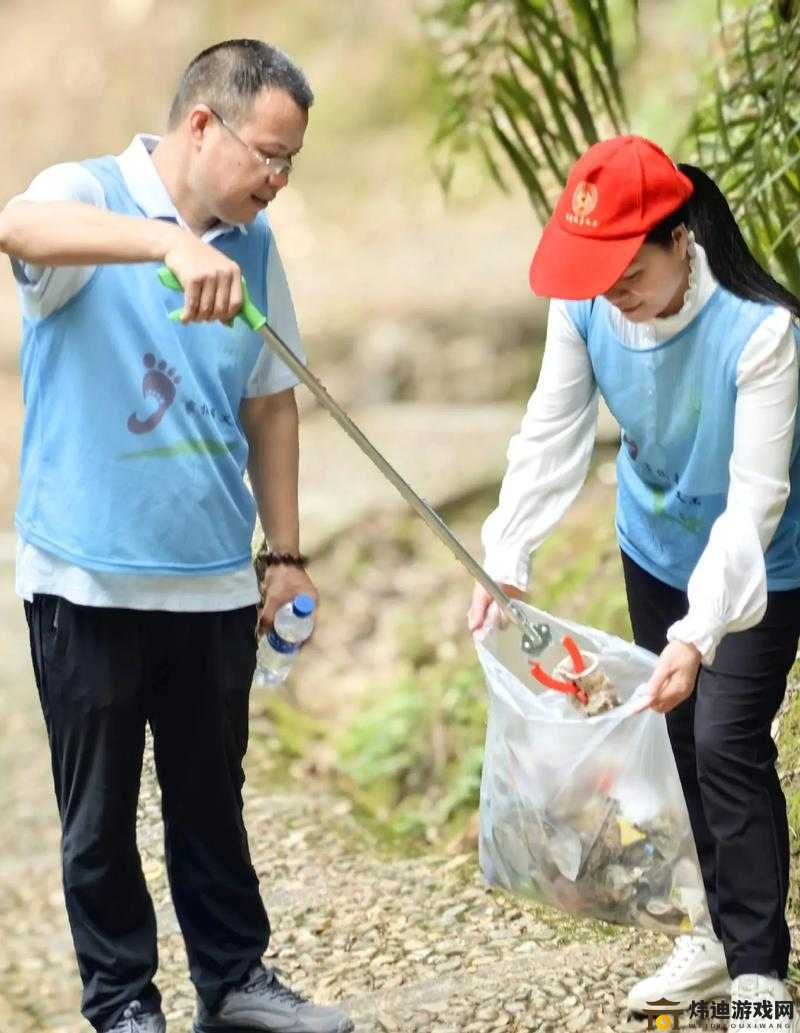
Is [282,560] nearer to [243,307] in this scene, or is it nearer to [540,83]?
[243,307]

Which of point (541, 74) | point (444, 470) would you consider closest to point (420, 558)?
point (444, 470)

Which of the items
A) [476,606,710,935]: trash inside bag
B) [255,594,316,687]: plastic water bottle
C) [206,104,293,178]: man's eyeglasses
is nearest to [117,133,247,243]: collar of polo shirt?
[206,104,293,178]: man's eyeglasses

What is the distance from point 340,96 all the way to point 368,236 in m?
1.00

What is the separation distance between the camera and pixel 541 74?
358cm

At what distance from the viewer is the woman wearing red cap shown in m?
2.21

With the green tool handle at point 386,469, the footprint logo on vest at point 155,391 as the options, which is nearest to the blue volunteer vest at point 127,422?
the footprint logo on vest at point 155,391

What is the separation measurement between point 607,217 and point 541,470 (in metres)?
0.46

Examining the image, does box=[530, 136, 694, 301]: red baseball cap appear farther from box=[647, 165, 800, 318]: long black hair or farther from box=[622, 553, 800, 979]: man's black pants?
box=[622, 553, 800, 979]: man's black pants

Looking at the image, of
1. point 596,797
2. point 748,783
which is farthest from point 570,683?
point 748,783

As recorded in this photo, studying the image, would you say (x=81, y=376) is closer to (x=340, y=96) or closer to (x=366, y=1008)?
(x=366, y=1008)

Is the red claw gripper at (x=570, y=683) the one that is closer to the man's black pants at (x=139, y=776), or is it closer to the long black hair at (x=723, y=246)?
the man's black pants at (x=139, y=776)

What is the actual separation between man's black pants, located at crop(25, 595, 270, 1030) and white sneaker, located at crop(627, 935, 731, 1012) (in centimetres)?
61

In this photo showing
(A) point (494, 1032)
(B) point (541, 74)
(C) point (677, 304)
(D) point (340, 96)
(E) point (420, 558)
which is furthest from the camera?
(D) point (340, 96)

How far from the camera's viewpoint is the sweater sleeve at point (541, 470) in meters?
2.49
